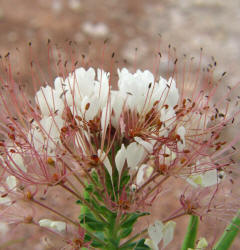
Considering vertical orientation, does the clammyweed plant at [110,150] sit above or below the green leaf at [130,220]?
above

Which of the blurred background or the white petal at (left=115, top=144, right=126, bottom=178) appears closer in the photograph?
the white petal at (left=115, top=144, right=126, bottom=178)

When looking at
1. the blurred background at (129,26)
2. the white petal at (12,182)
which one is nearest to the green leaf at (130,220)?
the white petal at (12,182)

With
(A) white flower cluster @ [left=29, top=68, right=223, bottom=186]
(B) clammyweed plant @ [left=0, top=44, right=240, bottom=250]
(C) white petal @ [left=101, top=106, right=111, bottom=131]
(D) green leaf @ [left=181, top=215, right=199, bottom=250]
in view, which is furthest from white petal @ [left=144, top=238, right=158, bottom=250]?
(C) white petal @ [left=101, top=106, right=111, bottom=131]

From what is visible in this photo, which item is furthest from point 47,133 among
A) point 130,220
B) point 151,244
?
point 151,244

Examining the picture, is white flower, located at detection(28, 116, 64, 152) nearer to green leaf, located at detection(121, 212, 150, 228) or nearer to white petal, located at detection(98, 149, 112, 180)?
white petal, located at detection(98, 149, 112, 180)

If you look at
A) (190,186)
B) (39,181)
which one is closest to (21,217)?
(39,181)

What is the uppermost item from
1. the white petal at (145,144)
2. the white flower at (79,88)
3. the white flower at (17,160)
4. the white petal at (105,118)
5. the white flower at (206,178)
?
the white flower at (79,88)

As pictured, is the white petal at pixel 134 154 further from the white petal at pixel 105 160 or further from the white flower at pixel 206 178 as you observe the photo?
the white flower at pixel 206 178

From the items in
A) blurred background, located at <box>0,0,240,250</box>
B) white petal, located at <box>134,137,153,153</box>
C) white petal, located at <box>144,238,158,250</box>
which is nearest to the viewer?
white petal, located at <box>134,137,153,153</box>

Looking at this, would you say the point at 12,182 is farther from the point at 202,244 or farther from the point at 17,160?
the point at 202,244
